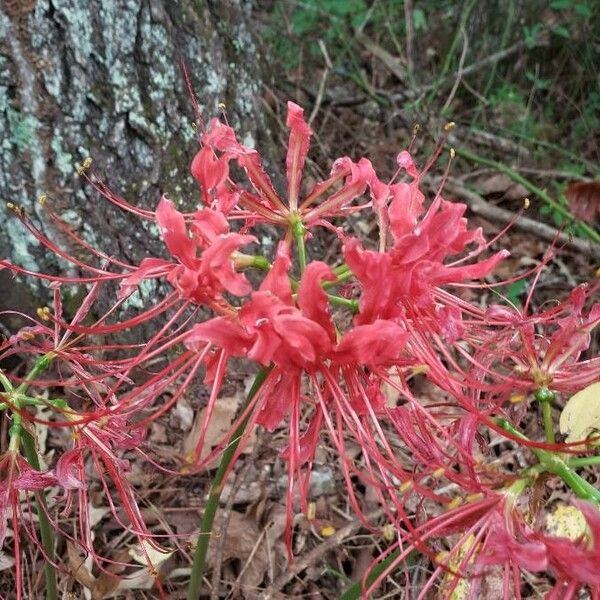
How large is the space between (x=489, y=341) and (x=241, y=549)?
96 cm

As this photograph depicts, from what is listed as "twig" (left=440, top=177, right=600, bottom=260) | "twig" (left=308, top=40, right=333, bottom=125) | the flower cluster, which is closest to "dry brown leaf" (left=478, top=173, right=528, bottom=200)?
"twig" (left=440, top=177, right=600, bottom=260)

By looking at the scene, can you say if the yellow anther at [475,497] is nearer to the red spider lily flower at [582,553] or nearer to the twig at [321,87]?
the red spider lily flower at [582,553]

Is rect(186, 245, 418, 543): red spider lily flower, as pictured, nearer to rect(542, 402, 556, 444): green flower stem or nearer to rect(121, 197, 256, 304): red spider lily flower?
rect(121, 197, 256, 304): red spider lily flower

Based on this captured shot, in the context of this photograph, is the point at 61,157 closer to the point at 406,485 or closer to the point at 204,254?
the point at 204,254

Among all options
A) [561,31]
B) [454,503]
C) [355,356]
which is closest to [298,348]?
[355,356]

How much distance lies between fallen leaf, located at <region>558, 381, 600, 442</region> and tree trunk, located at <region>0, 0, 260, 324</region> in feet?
4.57

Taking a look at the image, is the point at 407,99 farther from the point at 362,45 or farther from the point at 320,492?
the point at 320,492

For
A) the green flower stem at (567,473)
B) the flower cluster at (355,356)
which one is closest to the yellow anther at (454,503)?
the flower cluster at (355,356)

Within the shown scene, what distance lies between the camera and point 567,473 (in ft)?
3.37

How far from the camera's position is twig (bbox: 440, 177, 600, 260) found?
3088mm

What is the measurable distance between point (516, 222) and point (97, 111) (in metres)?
1.81

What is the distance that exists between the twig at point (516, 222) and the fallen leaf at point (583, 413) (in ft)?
6.51

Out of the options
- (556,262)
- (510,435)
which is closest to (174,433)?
(510,435)

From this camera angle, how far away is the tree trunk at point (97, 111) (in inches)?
79.9
